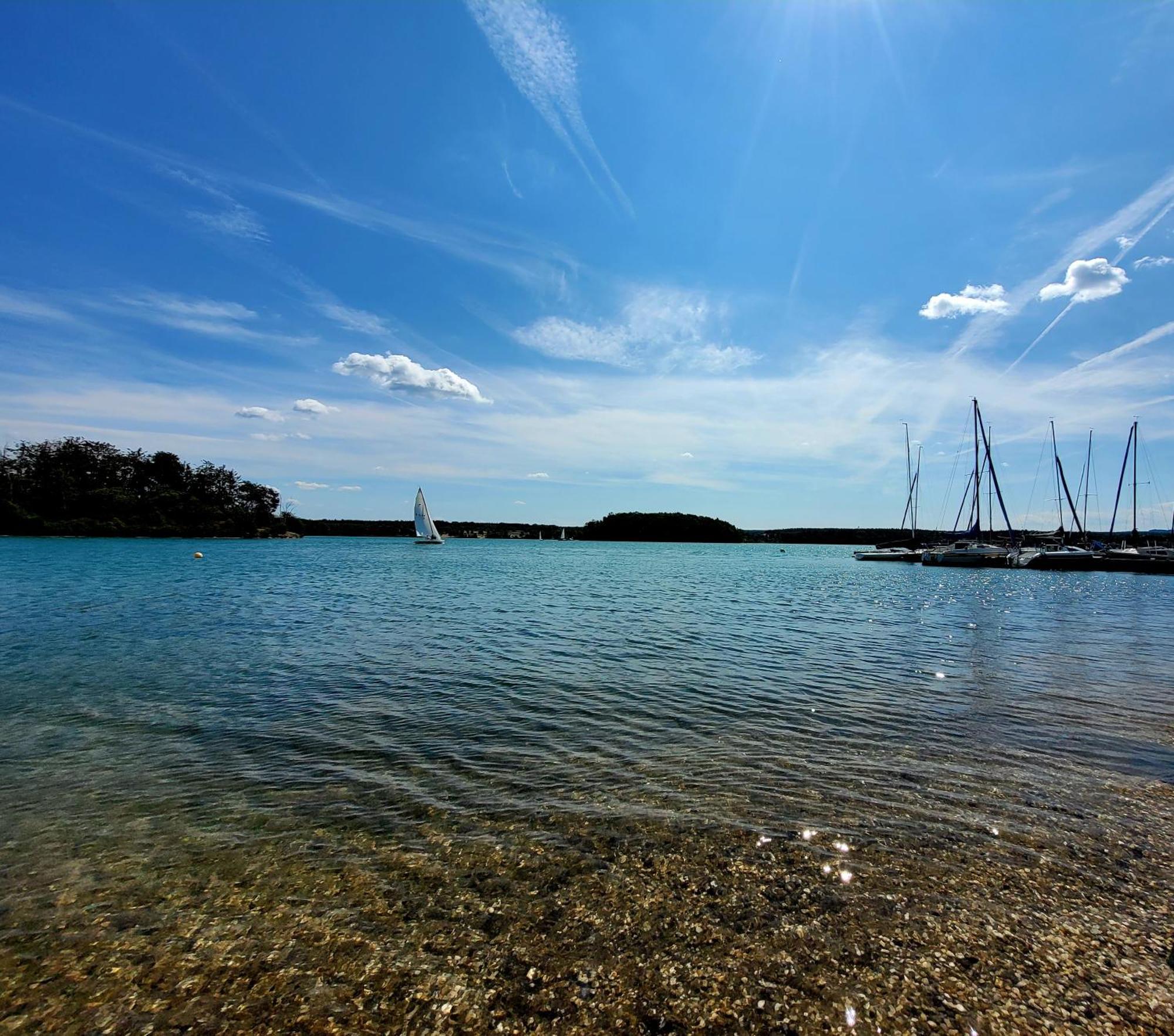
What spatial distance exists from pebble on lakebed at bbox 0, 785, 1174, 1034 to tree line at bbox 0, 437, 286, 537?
19503cm

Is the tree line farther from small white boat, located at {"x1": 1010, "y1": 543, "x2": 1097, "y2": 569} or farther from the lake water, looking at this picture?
small white boat, located at {"x1": 1010, "y1": 543, "x2": 1097, "y2": 569}

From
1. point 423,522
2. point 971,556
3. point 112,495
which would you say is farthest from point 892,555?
point 112,495

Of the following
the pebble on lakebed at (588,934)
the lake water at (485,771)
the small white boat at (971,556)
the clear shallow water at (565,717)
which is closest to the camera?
the pebble on lakebed at (588,934)

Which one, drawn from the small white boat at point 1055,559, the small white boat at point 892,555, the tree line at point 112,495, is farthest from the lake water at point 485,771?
the tree line at point 112,495

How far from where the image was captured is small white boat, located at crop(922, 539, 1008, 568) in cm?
8550

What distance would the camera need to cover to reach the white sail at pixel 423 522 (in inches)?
5723

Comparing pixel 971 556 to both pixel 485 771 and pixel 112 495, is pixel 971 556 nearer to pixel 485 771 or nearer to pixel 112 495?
pixel 485 771

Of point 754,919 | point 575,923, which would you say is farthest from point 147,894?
point 754,919

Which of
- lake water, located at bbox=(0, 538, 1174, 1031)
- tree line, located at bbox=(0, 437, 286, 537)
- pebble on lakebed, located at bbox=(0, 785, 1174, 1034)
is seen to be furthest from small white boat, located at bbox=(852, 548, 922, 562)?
tree line, located at bbox=(0, 437, 286, 537)

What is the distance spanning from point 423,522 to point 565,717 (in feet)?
474

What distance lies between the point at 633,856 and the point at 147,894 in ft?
18.3

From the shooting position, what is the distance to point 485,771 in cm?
1002

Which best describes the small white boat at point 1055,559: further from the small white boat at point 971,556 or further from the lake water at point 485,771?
the lake water at point 485,771

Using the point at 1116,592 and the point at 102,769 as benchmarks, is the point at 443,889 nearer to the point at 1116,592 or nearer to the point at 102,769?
the point at 102,769
